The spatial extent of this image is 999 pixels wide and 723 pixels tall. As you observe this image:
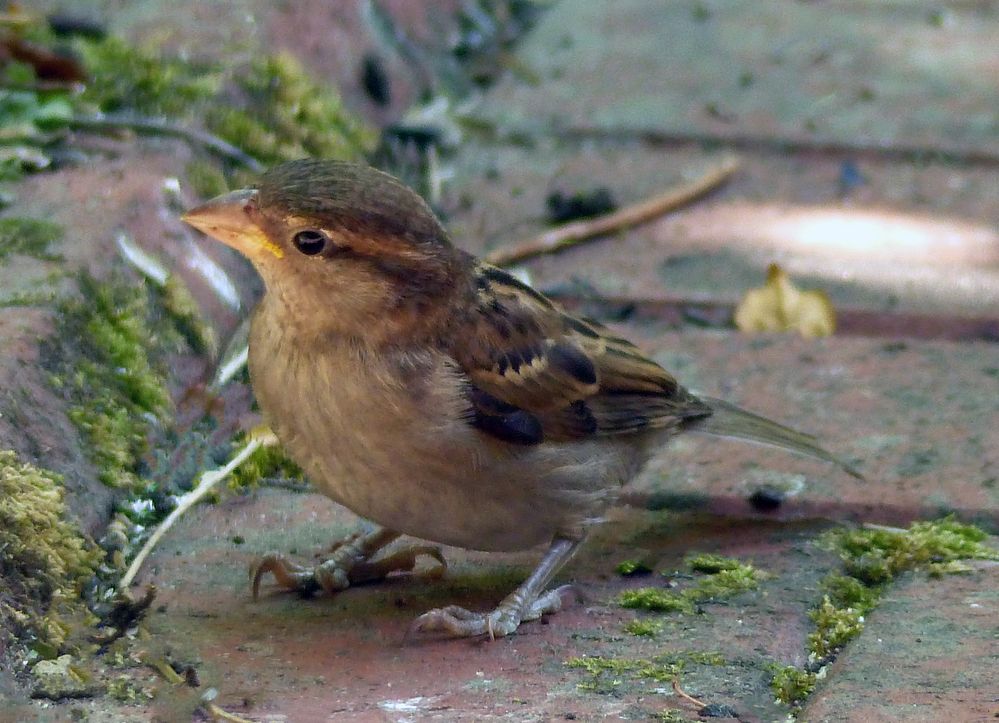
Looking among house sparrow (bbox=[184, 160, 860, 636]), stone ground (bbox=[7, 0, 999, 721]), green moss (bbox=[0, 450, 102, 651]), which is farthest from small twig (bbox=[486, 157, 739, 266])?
green moss (bbox=[0, 450, 102, 651])

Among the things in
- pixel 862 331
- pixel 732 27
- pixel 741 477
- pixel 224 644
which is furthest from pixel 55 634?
pixel 732 27

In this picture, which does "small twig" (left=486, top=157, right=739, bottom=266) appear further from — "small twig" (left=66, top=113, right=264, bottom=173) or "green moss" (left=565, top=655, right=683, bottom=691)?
"green moss" (left=565, top=655, right=683, bottom=691)

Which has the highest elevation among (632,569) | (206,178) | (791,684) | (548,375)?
(206,178)

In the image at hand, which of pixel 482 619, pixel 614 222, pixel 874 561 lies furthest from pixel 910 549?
pixel 614 222

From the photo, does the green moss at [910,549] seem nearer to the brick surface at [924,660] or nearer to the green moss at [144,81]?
the brick surface at [924,660]

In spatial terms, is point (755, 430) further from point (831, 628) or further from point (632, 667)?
point (632, 667)

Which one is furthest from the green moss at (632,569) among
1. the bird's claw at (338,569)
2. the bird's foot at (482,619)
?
the bird's claw at (338,569)
